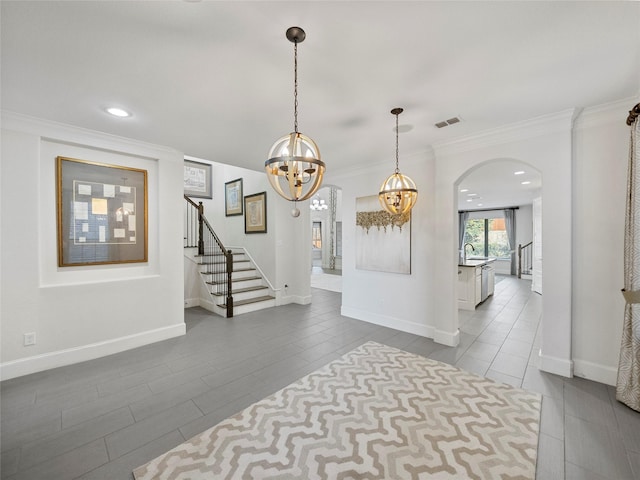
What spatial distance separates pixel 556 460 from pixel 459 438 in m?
0.59

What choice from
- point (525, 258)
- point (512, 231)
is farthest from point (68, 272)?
point (512, 231)

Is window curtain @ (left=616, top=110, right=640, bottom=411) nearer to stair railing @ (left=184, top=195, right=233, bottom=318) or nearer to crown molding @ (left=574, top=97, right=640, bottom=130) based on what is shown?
crown molding @ (left=574, top=97, right=640, bottom=130)

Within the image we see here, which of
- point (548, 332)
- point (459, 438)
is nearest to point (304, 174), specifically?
point (459, 438)

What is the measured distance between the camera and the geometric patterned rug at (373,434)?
169 cm

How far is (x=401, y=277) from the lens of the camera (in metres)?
4.32

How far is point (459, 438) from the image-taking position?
1.95 metres

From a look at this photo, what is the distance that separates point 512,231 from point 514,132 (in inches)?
353

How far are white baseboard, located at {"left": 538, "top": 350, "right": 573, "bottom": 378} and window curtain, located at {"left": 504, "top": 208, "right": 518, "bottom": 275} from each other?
8.88 meters

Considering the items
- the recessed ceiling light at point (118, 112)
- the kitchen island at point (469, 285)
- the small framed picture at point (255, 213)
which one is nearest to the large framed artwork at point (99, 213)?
the recessed ceiling light at point (118, 112)

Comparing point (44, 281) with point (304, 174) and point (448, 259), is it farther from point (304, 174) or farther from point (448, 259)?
point (448, 259)

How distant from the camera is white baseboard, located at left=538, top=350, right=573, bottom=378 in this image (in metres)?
2.85

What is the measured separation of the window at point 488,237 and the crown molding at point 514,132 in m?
9.00

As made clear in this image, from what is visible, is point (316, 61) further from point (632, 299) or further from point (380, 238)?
point (632, 299)

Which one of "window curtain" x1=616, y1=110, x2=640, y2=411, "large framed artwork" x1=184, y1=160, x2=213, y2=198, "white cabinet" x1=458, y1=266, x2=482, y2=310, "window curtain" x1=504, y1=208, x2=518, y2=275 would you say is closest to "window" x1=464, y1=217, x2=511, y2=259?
"window curtain" x1=504, y1=208, x2=518, y2=275
